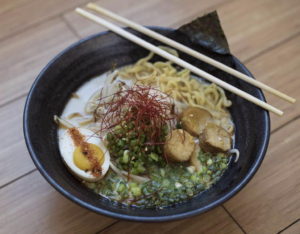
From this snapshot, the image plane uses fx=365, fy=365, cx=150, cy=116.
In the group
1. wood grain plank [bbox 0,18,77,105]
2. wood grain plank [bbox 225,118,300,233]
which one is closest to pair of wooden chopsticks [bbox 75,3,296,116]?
wood grain plank [bbox 225,118,300,233]

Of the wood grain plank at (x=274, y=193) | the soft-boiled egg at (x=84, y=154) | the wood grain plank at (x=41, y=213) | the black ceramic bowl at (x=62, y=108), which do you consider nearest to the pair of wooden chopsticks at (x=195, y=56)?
the black ceramic bowl at (x=62, y=108)

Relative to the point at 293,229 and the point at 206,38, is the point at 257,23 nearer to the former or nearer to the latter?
the point at 206,38

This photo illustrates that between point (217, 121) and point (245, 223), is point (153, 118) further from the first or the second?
point (245, 223)

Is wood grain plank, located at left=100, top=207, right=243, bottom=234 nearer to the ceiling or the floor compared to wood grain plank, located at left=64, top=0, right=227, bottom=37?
nearer to the floor

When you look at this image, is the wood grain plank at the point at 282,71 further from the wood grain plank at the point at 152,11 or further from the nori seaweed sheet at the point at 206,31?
the wood grain plank at the point at 152,11

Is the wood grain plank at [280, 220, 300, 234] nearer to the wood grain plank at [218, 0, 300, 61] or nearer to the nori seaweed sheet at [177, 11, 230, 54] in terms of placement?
the nori seaweed sheet at [177, 11, 230, 54]

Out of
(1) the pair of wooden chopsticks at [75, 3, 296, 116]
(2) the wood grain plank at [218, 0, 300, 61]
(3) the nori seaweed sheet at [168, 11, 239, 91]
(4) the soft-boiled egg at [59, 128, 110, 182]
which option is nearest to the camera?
(4) the soft-boiled egg at [59, 128, 110, 182]
